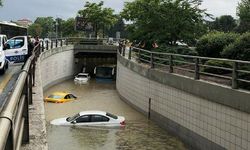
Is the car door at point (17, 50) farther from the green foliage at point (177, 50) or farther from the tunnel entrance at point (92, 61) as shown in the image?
the tunnel entrance at point (92, 61)

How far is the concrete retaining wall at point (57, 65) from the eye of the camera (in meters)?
39.5

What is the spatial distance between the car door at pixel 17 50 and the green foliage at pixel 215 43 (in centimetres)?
1071

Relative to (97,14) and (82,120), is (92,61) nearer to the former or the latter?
(97,14)

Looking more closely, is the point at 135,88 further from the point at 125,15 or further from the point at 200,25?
the point at 125,15

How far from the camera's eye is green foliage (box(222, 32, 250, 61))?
20.0 meters

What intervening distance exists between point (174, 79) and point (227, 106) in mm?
6398

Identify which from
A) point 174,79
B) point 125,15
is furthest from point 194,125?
point 125,15

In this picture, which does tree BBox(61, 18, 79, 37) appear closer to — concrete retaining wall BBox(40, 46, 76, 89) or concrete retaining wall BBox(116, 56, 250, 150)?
concrete retaining wall BBox(40, 46, 76, 89)

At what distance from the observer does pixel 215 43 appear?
25.5 meters

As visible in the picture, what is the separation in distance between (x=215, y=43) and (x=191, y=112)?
301 inches

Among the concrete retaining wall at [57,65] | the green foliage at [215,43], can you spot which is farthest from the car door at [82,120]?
the concrete retaining wall at [57,65]

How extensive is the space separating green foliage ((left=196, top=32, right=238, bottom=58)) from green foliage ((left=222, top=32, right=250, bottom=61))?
315 cm

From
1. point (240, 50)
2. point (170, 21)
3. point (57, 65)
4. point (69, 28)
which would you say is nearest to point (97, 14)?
point (69, 28)

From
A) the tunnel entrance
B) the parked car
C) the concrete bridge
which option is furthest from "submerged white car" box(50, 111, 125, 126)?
the tunnel entrance
